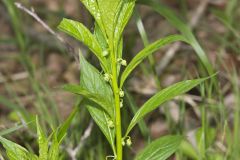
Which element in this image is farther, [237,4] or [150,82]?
[237,4]

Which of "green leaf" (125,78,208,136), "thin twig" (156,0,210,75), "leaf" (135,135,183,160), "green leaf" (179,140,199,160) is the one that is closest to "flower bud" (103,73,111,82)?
"green leaf" (125,78,208,136)

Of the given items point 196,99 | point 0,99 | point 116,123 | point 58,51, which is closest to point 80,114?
point 0,99

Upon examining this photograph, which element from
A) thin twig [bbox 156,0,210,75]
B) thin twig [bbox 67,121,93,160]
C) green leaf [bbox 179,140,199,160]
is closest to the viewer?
thin twig [bbox 67,121,93,160]

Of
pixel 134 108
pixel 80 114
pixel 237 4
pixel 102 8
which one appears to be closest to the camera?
pixel 102 8

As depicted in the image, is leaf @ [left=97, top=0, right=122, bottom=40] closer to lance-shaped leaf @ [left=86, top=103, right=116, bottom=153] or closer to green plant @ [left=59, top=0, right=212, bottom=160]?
green plant @ [left=59, top=0, right=212, bottom=160]

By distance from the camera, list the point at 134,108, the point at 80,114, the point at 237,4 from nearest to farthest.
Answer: the point at 134,108, the point at 80,114, the point at 237,4

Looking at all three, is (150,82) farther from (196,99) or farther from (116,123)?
(116,123)

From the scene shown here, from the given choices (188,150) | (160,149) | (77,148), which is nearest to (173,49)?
(188,150)
